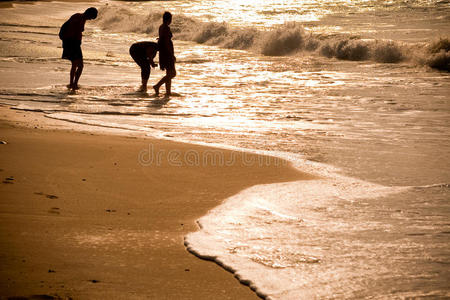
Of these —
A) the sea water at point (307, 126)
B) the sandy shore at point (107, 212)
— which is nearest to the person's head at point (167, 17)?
the sea water at point (307, 126)

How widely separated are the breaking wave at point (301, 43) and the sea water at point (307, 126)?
0.06 meters

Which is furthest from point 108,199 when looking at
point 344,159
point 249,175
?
point 344,159

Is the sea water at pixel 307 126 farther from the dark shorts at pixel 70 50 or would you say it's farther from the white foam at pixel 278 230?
the dark shorts at pixel 70 50

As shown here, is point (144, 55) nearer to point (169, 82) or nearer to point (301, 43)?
point (169, 82)

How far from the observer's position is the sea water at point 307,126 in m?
4.43

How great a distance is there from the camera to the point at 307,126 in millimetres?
9938

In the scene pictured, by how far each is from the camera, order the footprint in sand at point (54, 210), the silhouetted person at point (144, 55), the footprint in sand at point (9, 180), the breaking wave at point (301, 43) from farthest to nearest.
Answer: the breaking wave at point (301, 43)
the silhouetted person at point (144, 55)
the footprint in sand at point (9, 180)
the footprint in sand at point (54, 210)

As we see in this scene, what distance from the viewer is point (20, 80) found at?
45.8 feet

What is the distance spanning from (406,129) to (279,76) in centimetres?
718

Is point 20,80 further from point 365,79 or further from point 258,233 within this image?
point 258,233

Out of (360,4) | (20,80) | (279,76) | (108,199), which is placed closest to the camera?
(108,199)

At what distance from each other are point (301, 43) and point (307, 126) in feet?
49.7

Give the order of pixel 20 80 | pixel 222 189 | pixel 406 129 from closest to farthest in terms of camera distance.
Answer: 1. pixel 222 189
2. pixel 406 129
3. pixel 20 80

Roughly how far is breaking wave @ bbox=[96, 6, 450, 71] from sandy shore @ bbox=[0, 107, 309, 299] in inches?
550
